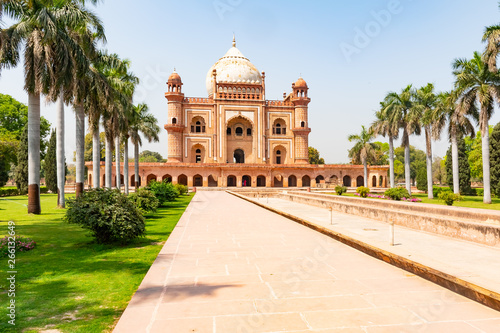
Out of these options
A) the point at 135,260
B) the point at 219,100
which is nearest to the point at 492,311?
the point at 135,260

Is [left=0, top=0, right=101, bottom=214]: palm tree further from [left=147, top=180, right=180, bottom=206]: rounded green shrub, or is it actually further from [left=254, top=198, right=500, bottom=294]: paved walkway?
[left=254, top=198, right=500, bottom=294]: paved walkway

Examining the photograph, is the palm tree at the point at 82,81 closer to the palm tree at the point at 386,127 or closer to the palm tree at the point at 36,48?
the palm tree at the point at 36,48

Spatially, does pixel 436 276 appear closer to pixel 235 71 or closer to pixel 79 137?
pixel 79 137

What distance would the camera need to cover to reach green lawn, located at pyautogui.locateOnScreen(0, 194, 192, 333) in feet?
12.1

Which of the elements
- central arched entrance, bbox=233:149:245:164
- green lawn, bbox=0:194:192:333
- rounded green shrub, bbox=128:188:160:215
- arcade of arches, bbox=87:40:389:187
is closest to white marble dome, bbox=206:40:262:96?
arcade of arches, bbox=87:40:389:187

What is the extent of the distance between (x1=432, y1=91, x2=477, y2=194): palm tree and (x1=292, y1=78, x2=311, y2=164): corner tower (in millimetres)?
24889

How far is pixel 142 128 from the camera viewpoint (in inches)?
1203

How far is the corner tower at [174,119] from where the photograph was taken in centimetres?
4868

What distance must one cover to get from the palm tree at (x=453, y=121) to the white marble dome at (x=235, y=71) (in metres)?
31.7

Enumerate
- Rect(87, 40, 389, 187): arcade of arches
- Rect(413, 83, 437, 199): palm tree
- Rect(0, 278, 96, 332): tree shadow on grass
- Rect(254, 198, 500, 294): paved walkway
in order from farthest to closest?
Rect(87, 40, 389, 187): arcade of arches
Rect(413, 83, 437, 199): palm tree
Rect(254, 198, 500, 294): paved walkway
Rect(0, 278, 96, 332): tree shadow on grass

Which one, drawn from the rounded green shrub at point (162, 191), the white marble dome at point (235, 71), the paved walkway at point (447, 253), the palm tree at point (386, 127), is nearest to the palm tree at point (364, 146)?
the palm tree at point (386, 127)

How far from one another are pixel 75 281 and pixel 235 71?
5172 cm

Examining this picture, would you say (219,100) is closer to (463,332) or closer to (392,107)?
(392,107)

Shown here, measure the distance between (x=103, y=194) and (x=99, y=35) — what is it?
12222mm
